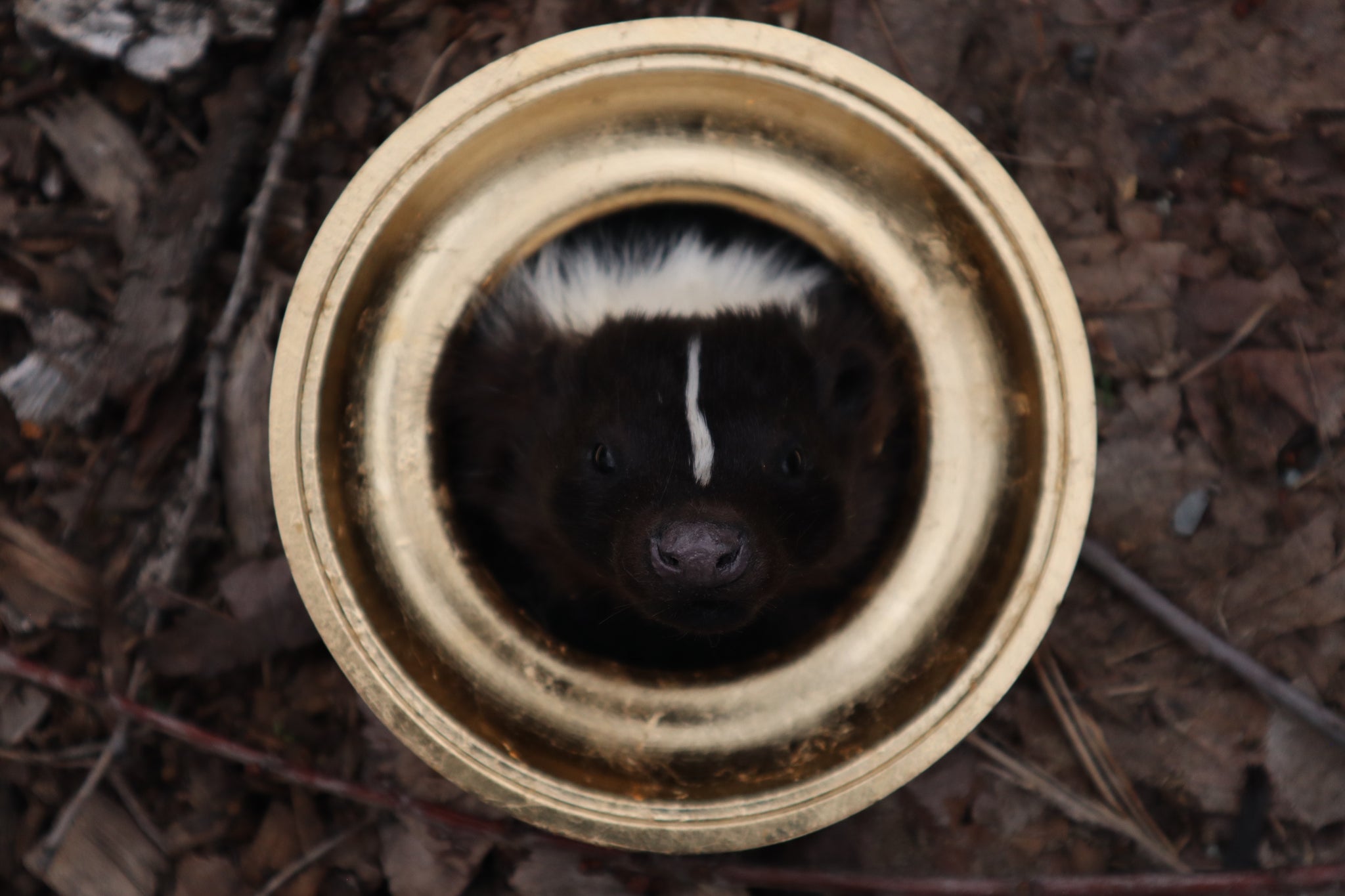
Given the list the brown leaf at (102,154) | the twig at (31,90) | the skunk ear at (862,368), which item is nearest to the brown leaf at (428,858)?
the skunk ear at (862,368)

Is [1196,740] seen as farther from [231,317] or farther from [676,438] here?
[231,317]

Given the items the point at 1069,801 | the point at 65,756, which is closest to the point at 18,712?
the point at 65,756

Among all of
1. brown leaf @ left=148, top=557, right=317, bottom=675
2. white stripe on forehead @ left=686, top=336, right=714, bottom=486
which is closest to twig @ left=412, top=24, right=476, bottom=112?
white stripe on forehead @ left=686, top=336, right=714, bottom=486

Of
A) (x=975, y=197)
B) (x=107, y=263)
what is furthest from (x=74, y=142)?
(x=975, y=197)

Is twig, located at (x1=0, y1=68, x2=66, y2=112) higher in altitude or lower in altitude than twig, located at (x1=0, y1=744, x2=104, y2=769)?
higher

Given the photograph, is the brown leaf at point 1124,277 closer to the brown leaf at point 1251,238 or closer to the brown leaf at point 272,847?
the brown leaf at point 1251,238

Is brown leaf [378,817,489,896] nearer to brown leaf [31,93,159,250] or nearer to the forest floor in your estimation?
the forest floor
